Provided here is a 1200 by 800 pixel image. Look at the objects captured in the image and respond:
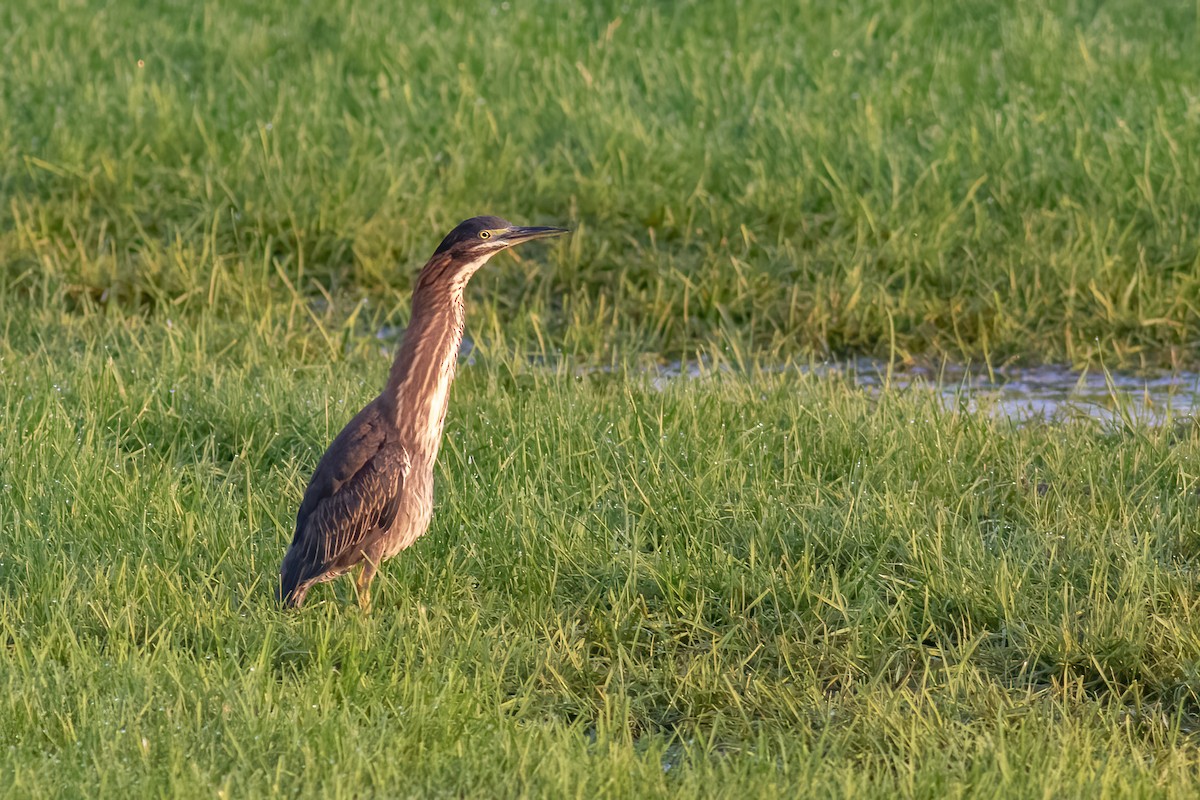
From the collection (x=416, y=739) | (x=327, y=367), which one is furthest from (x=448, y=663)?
(x=327, y=367)

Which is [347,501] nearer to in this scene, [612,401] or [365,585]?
[365,585]

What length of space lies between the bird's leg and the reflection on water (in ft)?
7.66

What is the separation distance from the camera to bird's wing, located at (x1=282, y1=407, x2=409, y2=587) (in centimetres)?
475

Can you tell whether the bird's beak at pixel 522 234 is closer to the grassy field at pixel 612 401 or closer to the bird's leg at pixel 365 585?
the grassy field at pixel 612 401

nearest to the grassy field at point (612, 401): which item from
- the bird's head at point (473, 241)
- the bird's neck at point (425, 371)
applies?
the bird's neck at point (425, 371)

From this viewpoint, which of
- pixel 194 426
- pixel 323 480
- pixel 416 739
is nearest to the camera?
pixel 416 739

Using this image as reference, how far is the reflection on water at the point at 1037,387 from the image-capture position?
674 centimetres

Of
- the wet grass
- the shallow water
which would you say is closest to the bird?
the wet grass

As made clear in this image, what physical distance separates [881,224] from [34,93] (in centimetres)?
505

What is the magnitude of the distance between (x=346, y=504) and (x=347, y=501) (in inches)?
0.4

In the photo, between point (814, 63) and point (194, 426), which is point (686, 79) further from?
point (194, 426)

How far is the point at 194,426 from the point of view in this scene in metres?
6.32

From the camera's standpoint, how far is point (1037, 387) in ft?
24.7

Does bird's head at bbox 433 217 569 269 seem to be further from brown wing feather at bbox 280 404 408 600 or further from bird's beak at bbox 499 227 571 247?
brown wing feather at bbox 280 404 408 600
